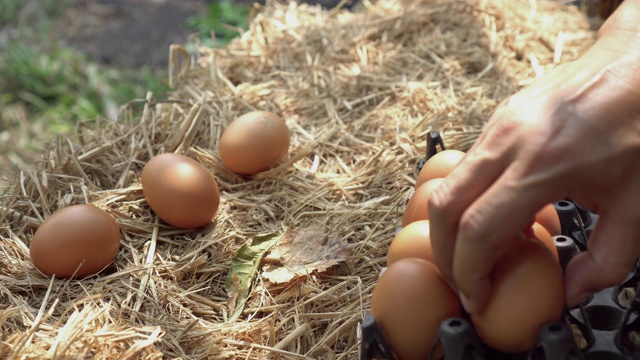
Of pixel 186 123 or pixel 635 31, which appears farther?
pixel 186 123

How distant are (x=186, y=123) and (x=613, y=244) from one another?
1392 millimetres

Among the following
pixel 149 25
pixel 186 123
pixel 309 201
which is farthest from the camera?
pixel 149 25

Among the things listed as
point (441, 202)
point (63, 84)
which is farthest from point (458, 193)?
point (63, 84)

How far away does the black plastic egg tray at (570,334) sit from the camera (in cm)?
105

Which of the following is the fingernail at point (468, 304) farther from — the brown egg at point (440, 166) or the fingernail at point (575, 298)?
the brown egg at point (440, 166)

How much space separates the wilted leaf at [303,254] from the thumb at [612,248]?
65 centimetres

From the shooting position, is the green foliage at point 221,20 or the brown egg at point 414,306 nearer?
the brown egg at point 414,306

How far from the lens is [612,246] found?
1029 mm

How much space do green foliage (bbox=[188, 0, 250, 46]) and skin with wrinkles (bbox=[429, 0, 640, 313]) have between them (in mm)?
3234

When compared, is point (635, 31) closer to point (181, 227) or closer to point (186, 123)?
point (181, 227)

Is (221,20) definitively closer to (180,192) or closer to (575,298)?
(180,192)

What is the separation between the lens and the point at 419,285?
114cm

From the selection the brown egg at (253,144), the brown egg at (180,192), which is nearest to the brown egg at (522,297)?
the brown egg at (180,192)

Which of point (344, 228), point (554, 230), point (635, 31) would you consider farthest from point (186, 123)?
point (635, 31)
